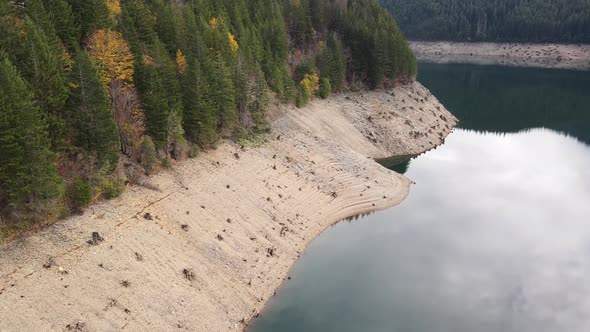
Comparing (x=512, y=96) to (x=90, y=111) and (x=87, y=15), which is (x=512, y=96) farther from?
(x=90, y=111)

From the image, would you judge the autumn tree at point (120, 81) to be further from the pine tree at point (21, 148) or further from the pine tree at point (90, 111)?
the pine tree at point (21, 148)

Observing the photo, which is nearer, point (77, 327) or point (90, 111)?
point (77, 327)

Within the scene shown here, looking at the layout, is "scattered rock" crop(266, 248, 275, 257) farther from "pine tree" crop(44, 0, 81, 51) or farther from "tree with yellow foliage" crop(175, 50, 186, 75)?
"pine tree" crop(44, 0, 81, 51)

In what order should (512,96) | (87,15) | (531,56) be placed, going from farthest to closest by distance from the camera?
1. (531,56)
2. (512,96)
3. (87,15)

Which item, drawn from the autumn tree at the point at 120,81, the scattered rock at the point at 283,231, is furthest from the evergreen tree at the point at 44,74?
the scattered rock at the point at 283,231

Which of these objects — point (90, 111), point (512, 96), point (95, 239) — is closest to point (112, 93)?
point (90, 111)

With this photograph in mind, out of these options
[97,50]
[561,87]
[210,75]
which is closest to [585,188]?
[210,75]

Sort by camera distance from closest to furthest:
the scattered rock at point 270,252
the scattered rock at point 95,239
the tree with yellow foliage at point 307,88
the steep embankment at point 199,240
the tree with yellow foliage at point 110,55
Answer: the steep embankment at point 199,240 → the scattered rock at point 95,239 → the tree with yellow foliage at point 110,55 → the scattered rock at point 270,252 → the tree with yellow foliage at point 307,88
